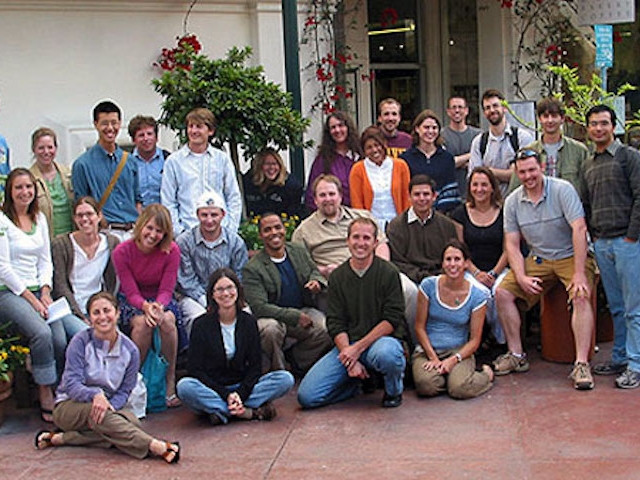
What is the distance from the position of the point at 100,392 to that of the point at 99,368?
0.19 meters

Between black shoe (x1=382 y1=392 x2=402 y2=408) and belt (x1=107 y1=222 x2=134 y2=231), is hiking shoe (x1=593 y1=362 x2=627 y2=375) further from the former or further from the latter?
belt (x1=107 y1=222 x2=134 y2=231)

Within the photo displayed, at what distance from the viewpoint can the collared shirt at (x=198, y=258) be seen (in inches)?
318

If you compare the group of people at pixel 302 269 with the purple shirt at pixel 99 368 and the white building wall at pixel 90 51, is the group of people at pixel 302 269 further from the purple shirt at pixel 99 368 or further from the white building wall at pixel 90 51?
the white building wall at pixel 90 51

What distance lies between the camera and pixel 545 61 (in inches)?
554

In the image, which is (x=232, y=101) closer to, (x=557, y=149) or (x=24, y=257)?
(x=24, y=257)

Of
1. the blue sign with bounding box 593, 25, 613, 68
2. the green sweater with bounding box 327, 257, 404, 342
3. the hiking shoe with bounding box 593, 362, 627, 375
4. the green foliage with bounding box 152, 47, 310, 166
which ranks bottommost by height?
the hiking shoe with bounding box 593, 362, 627, 375

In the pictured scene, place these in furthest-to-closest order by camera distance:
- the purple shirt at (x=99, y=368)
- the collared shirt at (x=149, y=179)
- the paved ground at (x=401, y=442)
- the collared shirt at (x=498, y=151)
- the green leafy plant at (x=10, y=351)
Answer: the collared shirt at (x=498, y=151) < the collared shirt at (x=149, y=179) < the green leafy plant at (x=10, y=351) < the purple shirt at (x=99, y=368) < the paved ground at (x=401, y=442)

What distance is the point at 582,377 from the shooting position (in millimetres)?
7547

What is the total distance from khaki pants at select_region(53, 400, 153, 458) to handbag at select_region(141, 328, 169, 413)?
2.38 feet

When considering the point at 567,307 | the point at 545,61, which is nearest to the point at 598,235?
the point at 567,307

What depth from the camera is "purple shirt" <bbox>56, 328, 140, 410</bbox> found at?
22.2 feet

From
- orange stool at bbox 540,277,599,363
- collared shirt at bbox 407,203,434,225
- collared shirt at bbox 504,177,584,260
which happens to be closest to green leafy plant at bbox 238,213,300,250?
collared shirt at bbox 407,203,434,225

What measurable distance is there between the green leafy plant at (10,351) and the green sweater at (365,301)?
7.15 feet

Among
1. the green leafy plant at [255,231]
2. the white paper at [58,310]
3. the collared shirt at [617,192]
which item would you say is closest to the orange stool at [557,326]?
the collared shirt at [617,192]
